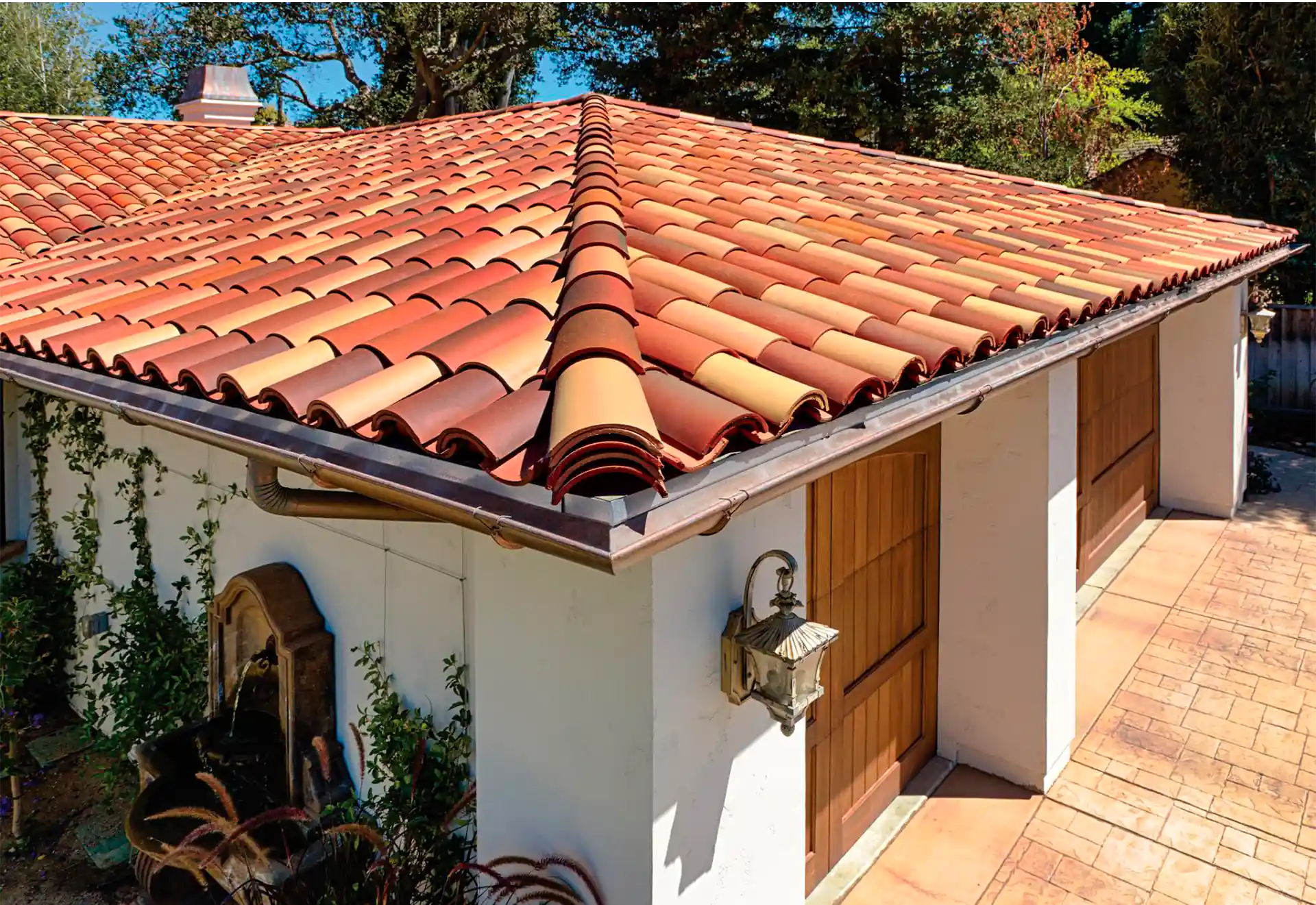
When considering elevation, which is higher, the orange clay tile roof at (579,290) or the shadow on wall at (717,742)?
the orange clay tile roof at (579,290)

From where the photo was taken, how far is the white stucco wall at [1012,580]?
5895mm

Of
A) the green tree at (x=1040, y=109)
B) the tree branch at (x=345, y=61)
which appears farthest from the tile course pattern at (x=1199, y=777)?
the tree branch at (x=345, y=61)

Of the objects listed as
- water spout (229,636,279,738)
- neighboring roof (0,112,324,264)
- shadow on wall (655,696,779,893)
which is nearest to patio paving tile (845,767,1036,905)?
shadow on wall (655,696,779,893)

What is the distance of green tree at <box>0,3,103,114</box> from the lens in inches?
1140

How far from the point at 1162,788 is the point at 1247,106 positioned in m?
18.4

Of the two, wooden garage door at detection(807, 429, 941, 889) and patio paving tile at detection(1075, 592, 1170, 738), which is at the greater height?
wooden garage door at detection(807, 429, 941, 889)

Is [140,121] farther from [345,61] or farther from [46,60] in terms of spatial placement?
[46,60]

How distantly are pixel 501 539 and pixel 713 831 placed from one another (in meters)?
1.85

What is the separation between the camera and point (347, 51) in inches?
1164

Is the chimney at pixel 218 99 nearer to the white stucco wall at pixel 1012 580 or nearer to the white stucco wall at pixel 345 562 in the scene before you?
the white stucco wall at pixel 345 562

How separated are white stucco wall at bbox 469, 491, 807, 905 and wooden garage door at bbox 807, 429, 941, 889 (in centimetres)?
134

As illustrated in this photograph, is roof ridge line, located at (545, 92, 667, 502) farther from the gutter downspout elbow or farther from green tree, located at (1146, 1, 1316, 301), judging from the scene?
green tree, located at (1146, 1, 1316, 301)

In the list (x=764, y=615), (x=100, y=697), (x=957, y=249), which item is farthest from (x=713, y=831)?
(x=100, y=697)

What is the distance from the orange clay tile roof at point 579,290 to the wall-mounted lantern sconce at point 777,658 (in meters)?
0.99
